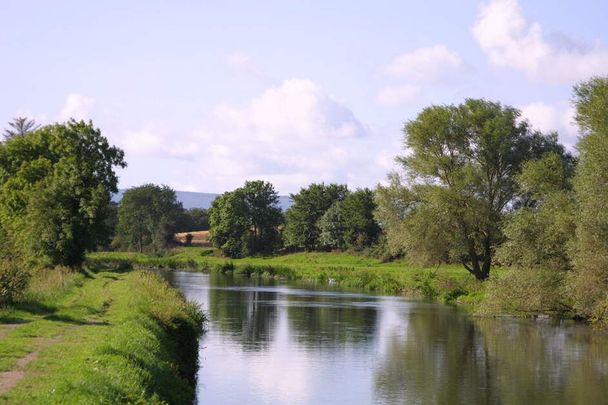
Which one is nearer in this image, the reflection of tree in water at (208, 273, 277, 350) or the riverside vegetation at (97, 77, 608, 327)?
the reflection of tree in water at (208, 273, 277, 350)

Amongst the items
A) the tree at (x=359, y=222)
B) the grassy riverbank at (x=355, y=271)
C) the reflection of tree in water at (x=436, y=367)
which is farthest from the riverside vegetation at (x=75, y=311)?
the tree at (x=359, y=222)

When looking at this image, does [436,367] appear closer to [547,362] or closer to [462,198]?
[547,362]

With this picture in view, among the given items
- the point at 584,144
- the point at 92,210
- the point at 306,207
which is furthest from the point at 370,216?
the point at 584,144

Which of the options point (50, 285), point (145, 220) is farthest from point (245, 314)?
point (145, 220)

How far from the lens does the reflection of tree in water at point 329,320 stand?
3662 centimetres

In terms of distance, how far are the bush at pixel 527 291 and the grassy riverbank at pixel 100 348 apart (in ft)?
65.3

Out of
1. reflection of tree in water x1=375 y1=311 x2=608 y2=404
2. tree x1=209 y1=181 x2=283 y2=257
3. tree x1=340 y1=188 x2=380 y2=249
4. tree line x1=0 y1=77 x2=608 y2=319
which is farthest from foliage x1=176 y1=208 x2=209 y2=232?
reflection of tree in water x1=375 y1=311 x2=608 y2=404

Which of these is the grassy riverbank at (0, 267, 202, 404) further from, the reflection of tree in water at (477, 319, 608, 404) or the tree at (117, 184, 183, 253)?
the tree at (117, 184, 183, 253)

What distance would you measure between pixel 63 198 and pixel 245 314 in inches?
712

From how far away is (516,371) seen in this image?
29391mm

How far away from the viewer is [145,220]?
436ft

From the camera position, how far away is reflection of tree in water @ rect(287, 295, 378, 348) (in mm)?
36625

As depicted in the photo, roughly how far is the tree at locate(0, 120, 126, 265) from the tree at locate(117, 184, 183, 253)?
6164 cm

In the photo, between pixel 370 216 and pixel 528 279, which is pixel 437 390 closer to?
pixel 528 279
